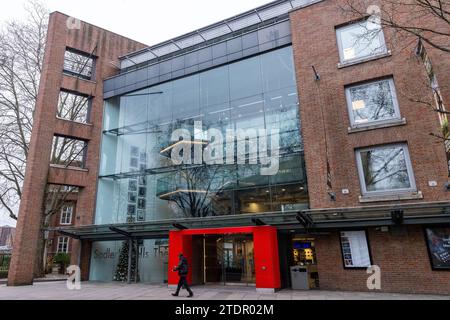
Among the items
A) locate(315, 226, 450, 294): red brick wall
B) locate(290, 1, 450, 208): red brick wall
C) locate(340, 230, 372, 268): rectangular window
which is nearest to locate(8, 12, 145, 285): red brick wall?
locate(290, 1, 450, 208): red brick wall

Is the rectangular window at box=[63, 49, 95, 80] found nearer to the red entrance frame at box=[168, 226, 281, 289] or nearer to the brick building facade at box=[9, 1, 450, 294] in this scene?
the brick building facade at box=[9, 1, 450, 294]

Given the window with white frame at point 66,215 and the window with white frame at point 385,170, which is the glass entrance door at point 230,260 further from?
the window with white frame at point 66,215

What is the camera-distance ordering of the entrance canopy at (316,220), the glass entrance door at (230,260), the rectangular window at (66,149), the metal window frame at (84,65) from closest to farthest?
the entrance canopy at (316,220) → the glass entrance door at (230,260) → the metal window frame at (84,65) → the rectangular window at (66,149)

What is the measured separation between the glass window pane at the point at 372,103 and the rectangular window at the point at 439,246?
4922 mm

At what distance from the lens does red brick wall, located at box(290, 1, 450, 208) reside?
471 inches

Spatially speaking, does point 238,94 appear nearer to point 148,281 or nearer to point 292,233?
point 292,233

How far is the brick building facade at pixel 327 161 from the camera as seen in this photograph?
11.4m

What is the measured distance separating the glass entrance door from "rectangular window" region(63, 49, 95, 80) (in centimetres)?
1535

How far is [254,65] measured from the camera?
1670 cm

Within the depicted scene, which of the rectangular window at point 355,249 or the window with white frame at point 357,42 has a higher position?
the window with white frame at point 357,42

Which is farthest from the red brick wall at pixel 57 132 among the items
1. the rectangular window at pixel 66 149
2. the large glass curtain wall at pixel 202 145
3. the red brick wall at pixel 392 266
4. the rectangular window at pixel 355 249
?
the rectangular window at pixel 355 249

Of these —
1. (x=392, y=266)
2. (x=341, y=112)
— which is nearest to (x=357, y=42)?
(x=341, y=112)

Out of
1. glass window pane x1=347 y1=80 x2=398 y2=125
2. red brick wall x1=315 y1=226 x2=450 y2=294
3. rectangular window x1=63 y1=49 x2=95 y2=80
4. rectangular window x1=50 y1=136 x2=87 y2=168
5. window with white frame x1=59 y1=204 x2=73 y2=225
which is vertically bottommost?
red brick wall x1=315 y1=226 x2=450 y2=294

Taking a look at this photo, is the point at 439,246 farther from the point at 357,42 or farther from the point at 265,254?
the point at 357,42
